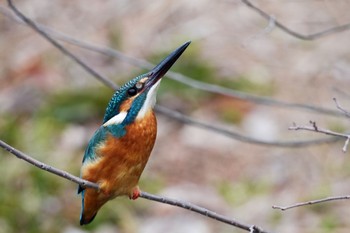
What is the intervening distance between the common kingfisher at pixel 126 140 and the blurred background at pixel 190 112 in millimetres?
1607

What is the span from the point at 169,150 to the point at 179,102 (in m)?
0.44

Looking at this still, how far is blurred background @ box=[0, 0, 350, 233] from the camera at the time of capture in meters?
5.05

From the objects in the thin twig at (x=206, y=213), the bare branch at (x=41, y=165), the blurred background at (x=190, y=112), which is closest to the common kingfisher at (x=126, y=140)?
the bare branch at (x=41, y=165)

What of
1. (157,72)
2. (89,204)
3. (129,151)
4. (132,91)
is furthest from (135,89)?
(89,204)

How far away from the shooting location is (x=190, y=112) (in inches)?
231

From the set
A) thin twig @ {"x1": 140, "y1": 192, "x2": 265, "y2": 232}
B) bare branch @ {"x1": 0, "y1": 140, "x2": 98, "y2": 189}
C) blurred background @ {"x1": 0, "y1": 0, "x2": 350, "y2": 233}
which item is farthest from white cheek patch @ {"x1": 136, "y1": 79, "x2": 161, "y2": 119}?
blurred background @ {"x1": 0, "y1": 0, "x2": 350, "y2": 233}

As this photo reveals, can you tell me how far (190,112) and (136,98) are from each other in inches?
123

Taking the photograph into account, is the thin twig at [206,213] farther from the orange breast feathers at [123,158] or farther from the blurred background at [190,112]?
the blurred background at [190,112]

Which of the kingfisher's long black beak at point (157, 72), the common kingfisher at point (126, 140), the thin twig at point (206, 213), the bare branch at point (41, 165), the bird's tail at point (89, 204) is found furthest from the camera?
Answer: the bird's tail at point (89, 204)

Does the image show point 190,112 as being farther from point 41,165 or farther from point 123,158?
point 41,165

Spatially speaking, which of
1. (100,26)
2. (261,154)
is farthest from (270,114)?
(100,26)

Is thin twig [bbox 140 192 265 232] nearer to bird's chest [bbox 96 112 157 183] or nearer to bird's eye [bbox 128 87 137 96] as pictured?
bird's chest [bbox 96 112 157 183]

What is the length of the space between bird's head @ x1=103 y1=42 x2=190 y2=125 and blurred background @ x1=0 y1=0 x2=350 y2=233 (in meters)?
1.58

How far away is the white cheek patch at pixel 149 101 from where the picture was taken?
2727 millimetres
